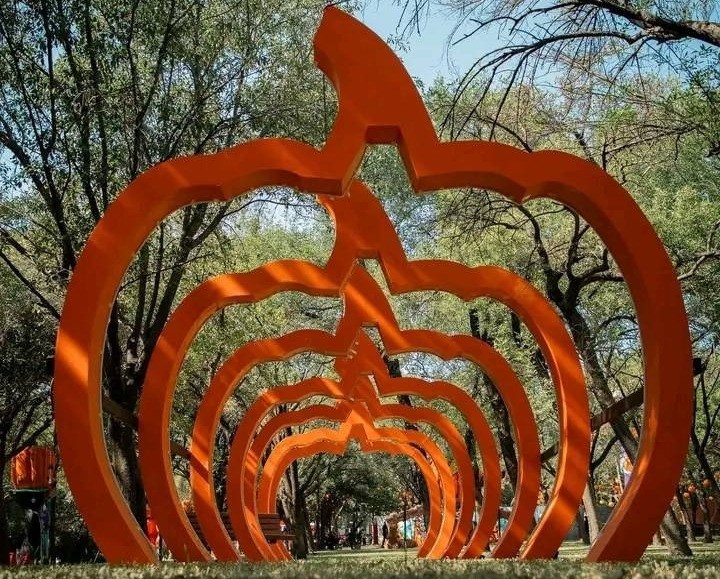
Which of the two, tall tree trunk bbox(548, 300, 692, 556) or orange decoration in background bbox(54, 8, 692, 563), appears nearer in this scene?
orange decoration in background bbox(54, 8, 692, 563)

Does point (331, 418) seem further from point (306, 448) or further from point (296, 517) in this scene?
point (296, 517)

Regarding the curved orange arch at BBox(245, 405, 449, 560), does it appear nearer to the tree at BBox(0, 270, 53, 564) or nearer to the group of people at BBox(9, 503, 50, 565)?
the group of people at BBox(9, 503, 50, 565)

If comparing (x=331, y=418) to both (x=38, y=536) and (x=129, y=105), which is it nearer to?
(x=38, y=536)

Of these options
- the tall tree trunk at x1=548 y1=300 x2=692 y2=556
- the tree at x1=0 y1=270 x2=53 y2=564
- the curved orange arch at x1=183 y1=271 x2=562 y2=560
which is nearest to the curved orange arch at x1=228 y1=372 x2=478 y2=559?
the tall tree trunk at x1=548 y1=300 x2=692 y2=556

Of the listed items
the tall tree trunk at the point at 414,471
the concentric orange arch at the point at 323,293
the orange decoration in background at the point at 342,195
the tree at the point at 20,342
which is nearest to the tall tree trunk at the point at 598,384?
the concentric orange arch at the point at 323,293

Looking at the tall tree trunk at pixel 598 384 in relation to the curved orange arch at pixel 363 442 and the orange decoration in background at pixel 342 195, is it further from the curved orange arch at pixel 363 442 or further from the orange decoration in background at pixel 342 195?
the orange decoration in background at pixel 342 195

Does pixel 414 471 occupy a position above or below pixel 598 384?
above

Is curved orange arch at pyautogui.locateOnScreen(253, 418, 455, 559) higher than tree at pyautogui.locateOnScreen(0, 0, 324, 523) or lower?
lower

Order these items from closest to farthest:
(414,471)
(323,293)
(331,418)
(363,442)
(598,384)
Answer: (323,293), (598,384), (331,418), (363,442), (414,471)

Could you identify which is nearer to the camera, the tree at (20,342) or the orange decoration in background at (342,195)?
the orange decoration in background at (342,195)

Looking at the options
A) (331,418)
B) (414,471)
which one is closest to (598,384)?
(331,418)

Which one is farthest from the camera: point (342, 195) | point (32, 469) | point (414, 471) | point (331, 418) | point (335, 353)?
point (414, 471)

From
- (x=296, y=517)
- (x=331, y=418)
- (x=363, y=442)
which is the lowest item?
(x=296, y=517)

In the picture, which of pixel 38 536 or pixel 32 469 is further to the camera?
pixel 38 536
